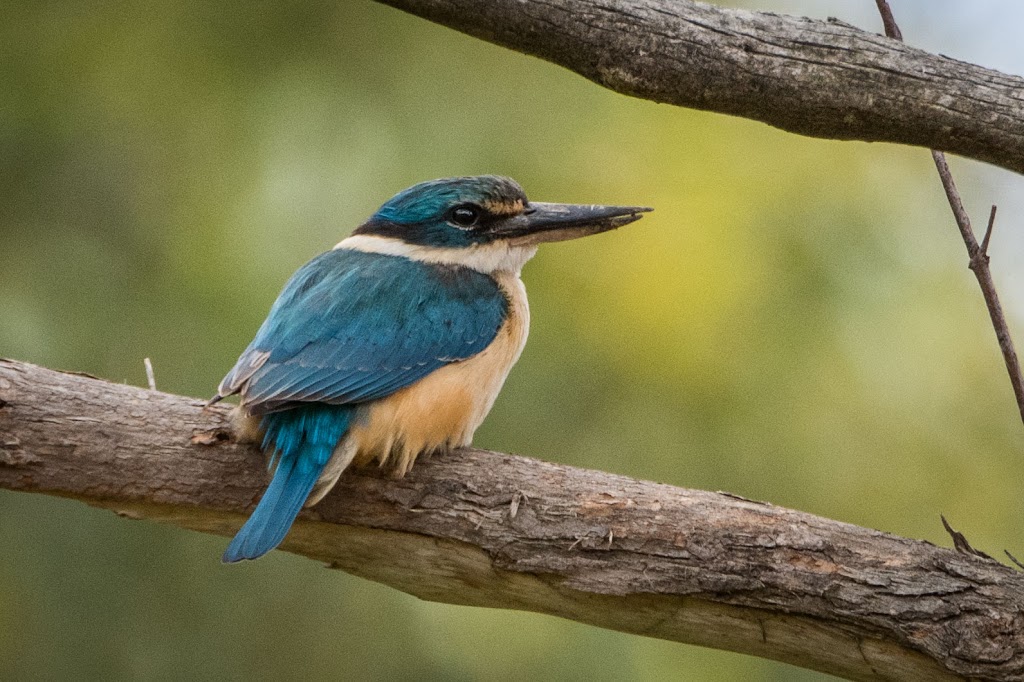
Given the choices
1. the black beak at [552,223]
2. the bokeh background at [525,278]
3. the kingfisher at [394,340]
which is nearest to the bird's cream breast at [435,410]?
the kingfisher at [394,340]

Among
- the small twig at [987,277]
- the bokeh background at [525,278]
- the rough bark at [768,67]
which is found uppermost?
the rough bark at [768,67]

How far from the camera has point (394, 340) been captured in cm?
344

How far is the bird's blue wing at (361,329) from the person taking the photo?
3.15 meters

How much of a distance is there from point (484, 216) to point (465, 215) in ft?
0.20

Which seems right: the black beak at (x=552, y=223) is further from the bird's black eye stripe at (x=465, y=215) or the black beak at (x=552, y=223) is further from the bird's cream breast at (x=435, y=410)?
the bird's cream breast at (x=435, y=410)

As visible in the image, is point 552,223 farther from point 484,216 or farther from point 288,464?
point 288,464

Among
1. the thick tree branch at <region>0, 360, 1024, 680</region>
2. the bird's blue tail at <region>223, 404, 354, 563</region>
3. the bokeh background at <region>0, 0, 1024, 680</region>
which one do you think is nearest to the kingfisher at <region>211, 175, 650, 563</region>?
the bird's blue tail at <region>223, 404, 354, 563</region>

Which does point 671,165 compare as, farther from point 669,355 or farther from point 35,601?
point 35,601

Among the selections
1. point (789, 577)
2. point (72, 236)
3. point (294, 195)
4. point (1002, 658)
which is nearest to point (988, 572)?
point (1002, 658)

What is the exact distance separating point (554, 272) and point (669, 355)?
1.96 ft

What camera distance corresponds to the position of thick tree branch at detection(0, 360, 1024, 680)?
2898mm

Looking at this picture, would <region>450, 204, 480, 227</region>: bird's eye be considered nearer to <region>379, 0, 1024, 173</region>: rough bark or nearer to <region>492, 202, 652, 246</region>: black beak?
<region>492, 202, 652, 246</region>: black beak

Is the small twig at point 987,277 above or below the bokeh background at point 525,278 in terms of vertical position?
above

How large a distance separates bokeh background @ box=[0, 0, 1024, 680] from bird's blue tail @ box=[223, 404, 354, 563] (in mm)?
1321
